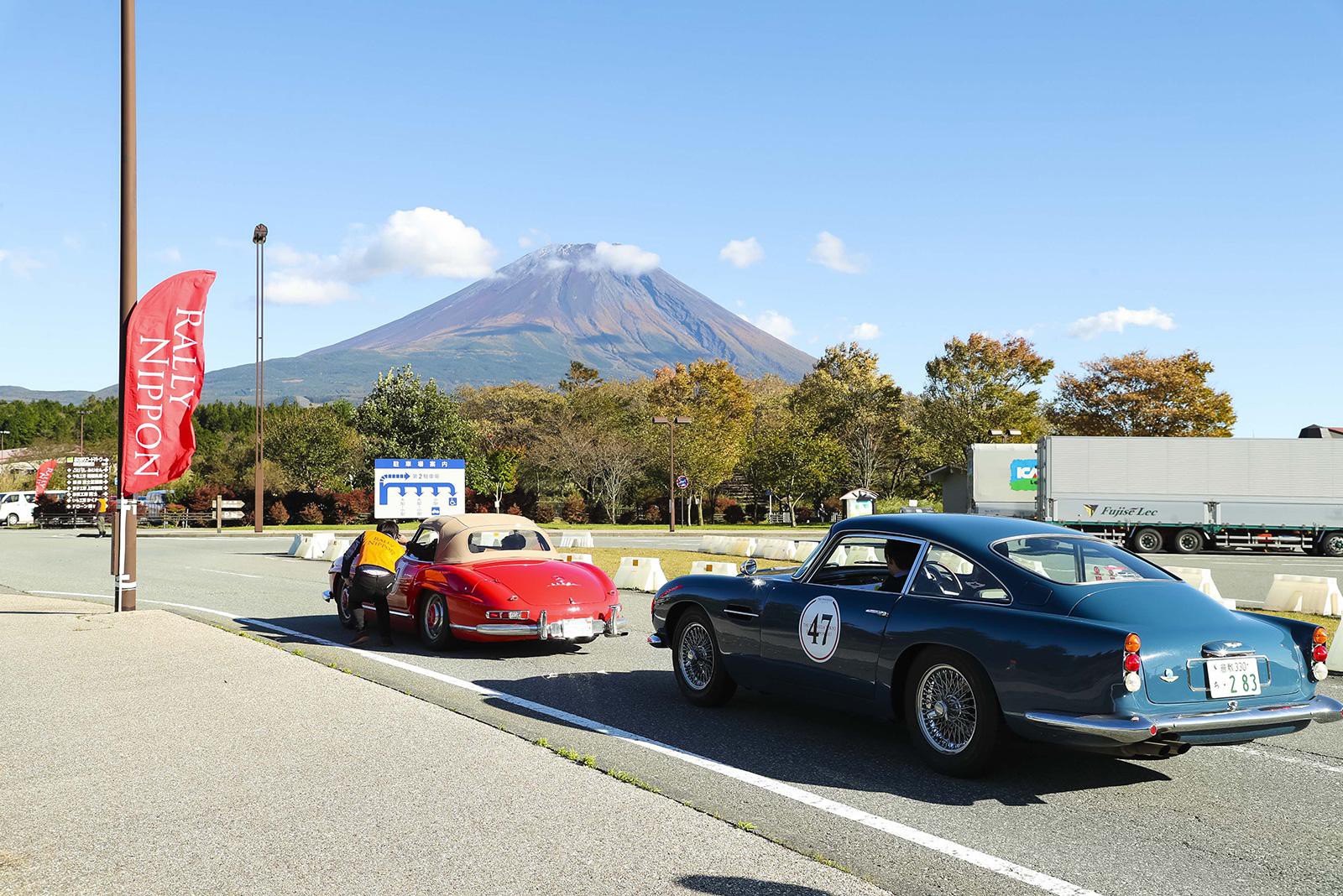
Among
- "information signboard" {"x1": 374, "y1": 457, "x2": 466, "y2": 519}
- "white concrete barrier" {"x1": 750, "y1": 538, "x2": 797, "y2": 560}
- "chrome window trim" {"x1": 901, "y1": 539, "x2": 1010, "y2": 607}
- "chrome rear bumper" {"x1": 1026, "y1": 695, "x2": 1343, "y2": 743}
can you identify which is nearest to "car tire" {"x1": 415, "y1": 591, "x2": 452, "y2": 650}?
"chrome window trim" {"x1": 901, "y1": 539, "x2": 1010, "y2": 607}

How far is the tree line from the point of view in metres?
55.7

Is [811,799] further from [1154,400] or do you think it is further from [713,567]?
[1154,400]

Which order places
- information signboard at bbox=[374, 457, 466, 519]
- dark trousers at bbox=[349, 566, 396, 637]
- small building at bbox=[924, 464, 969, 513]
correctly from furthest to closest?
1. small building at bbox=[924, 464, 969, 513]
2. information signboard at bbox=[374, 457, 466, 519]
3. dark trousers at bbox=[349, 566, 396, 637]

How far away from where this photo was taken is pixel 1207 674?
18.1ft

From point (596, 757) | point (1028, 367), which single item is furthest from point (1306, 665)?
point (1028, 367)

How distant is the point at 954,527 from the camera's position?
263 inches

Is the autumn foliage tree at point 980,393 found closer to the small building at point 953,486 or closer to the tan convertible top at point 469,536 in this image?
the small building at point 953,486

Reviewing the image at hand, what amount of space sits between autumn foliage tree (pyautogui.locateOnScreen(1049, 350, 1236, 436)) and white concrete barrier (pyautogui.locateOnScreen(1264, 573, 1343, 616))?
39899 millimetres

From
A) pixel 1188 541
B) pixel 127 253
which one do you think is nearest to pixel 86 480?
pixel 127 253

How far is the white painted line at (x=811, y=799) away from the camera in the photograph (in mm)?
4414

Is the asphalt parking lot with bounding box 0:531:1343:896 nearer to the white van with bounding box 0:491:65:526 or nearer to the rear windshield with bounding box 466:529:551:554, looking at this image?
the rear windshield with bounding box 466:529:551:554

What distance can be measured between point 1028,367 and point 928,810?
58154 mm

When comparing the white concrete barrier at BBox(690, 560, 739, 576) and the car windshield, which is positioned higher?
the car windshield

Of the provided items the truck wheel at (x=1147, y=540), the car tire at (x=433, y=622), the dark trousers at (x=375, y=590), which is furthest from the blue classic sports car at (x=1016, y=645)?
the truck wheel at (x=1147, y=540)
